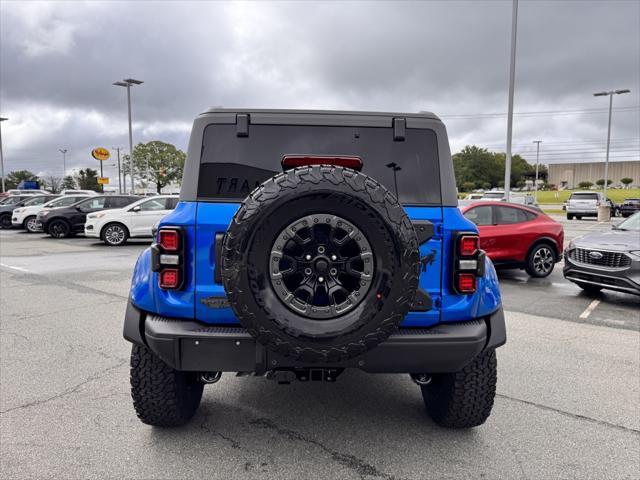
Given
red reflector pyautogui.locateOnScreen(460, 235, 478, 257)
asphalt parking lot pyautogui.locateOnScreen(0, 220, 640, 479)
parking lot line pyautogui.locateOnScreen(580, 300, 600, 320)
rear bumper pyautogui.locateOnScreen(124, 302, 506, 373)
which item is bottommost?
parking lot line pyautogui.locateOnScreen(580, 300, 600, 320)

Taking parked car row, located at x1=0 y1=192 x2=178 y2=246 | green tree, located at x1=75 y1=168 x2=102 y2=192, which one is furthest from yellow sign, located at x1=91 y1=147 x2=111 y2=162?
green tree, located at x1=75 y1=168 x2=102 y2=192

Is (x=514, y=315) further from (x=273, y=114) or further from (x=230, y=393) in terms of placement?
(x=273, y=114)

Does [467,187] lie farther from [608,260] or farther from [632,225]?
[608,260]

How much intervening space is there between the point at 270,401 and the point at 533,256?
7.45m

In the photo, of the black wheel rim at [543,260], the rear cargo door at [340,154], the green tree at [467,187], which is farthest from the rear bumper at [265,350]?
the green tree at [467,187]

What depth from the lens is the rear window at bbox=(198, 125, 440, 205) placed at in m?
2.83

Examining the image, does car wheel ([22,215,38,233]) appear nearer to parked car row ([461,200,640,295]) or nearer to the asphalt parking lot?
the asphalt parking lot

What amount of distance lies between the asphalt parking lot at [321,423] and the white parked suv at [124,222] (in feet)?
34.4

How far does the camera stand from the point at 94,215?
15.6 m

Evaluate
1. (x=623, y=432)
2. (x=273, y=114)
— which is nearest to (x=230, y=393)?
(x=273, y=114)

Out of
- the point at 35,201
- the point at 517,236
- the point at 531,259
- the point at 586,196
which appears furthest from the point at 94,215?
the point at 586,196

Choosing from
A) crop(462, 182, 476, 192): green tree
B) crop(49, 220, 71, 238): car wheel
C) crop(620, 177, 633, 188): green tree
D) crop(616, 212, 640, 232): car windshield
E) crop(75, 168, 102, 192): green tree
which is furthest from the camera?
crop(462, 182, 476, 192): green tree

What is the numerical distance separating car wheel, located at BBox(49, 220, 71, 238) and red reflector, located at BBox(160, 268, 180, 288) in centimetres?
1725

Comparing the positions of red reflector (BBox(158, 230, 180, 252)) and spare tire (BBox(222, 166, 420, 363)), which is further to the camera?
red reflector (BBox(158, 230, 180, 252))
